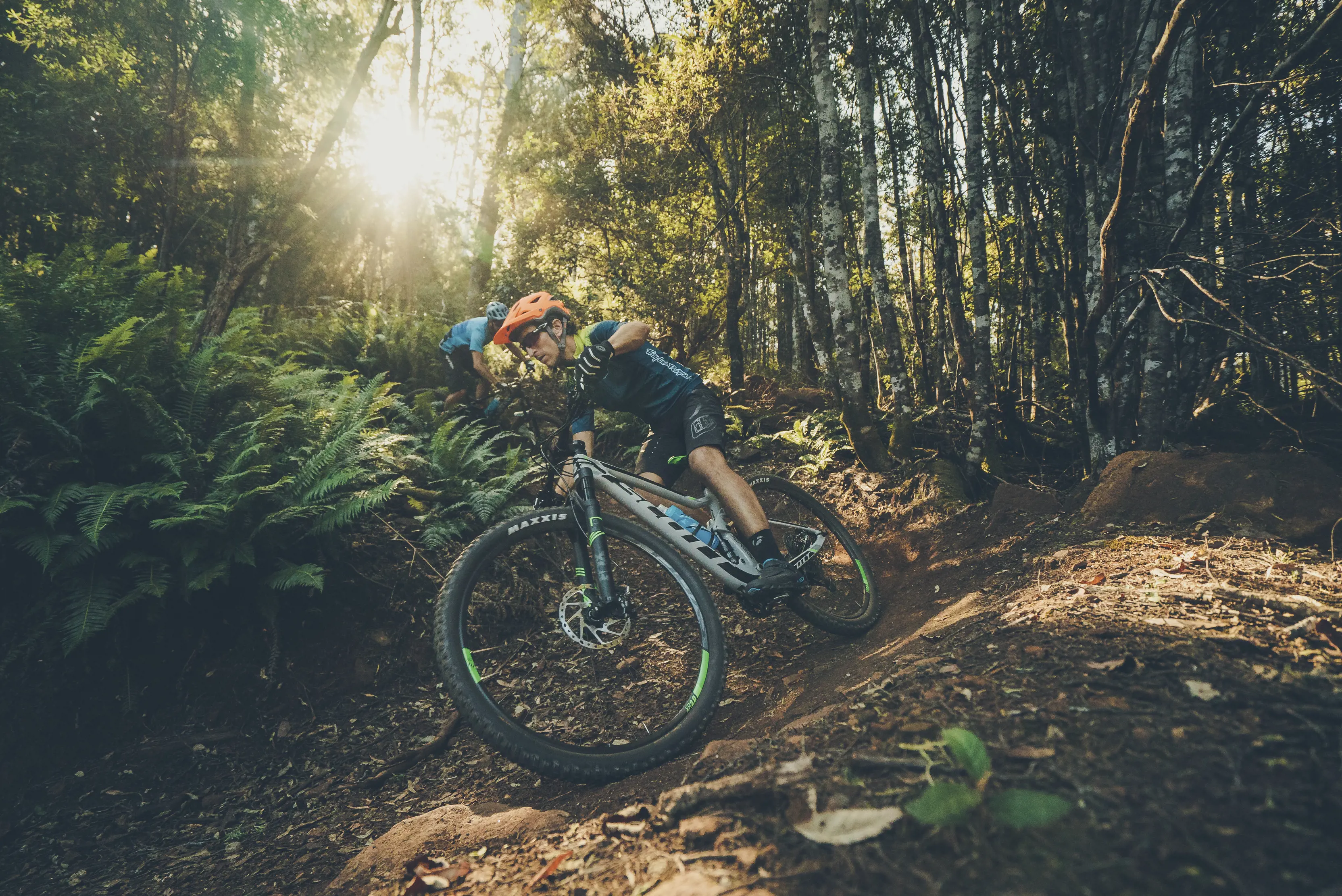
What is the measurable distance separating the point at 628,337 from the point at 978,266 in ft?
11.4

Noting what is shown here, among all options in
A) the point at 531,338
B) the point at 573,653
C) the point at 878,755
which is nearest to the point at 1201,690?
the point at 878,755

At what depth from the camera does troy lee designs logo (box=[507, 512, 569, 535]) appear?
2.85 metres

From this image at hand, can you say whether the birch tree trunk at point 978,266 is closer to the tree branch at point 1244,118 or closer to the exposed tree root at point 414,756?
the tree branch at point 1244,118

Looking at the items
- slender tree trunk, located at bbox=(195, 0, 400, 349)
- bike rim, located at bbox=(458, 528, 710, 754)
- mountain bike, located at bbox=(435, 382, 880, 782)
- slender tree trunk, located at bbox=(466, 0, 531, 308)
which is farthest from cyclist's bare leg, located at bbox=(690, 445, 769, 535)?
slender tree trunk, located at bbox=(466, 0, 531, 308)

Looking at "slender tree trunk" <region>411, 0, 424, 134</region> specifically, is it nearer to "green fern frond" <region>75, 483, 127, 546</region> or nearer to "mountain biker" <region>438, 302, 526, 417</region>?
"mountain biker" <region>438, 302, 526, 417</region>

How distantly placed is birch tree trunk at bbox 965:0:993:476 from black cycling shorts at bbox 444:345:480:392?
221 inches

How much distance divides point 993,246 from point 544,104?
12.9 metres

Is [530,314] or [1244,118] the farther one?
[530,314]

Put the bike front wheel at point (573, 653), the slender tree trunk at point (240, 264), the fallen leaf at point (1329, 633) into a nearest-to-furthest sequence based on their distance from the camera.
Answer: the fallen leaf at point (1329, 633), the bike front wheel at point (573, 653), the slender tree trunk at point (240, 264)

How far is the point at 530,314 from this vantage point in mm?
3471

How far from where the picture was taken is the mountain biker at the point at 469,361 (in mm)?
7398

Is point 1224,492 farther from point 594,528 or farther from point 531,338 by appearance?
point 531,338

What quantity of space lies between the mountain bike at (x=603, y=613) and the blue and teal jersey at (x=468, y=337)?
4119mm

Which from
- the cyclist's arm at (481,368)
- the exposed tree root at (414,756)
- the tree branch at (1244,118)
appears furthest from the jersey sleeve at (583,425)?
the cyclist's arm at (481,368)
